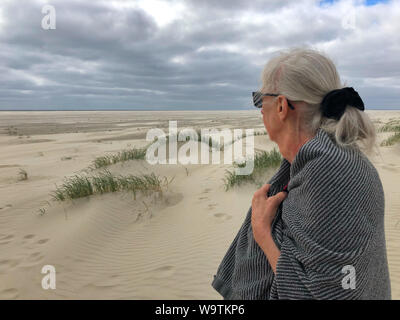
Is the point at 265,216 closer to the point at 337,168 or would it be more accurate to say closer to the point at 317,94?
the point at 337,168

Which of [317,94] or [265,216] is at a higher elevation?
[317,94]

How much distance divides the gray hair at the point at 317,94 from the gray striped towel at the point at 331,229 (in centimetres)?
7

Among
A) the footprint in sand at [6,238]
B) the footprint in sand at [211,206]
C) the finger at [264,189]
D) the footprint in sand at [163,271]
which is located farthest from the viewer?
the footprint in sand at [211,206]

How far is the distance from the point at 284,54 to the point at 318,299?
1.26 meters

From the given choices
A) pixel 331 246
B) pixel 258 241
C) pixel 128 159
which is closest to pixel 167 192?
pixel 128 159

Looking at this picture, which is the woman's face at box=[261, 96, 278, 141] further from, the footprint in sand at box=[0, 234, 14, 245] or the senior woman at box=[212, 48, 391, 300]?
the footprint in sand at box=[0, 234, 14, 245]

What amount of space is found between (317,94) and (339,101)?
0.11 m

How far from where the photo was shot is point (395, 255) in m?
4.10

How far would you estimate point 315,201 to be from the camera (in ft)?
4.36

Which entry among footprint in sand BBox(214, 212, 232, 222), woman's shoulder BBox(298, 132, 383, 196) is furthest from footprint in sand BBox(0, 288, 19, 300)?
woman's shoulder BBox(298, 132, 383, 196)

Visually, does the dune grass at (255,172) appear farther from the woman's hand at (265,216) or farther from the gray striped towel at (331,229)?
the gray striped towel at (331,229)

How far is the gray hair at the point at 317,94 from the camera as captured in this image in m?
1.48

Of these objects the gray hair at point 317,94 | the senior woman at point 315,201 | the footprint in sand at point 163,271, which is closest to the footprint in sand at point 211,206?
the footprint in sand at point 163,271

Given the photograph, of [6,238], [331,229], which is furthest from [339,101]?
[6,238]
